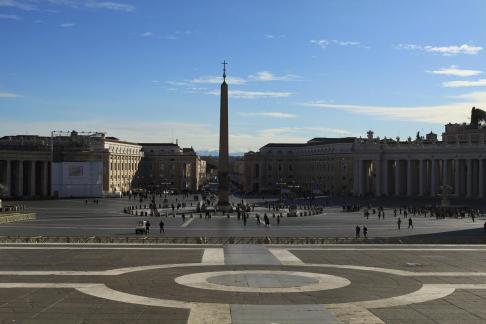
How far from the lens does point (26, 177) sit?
4513 inches

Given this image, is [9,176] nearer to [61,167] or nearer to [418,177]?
[61,167]

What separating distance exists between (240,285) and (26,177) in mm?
101324

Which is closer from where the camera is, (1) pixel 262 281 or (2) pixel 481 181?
(1) pixel 262 281

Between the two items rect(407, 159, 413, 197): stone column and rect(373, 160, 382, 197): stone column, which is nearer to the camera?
rect(407, 159, 413, 197): stone column

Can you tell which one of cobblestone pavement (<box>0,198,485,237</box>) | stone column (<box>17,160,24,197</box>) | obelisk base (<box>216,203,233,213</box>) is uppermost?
stone column (<box>17,160,24,197</box>)

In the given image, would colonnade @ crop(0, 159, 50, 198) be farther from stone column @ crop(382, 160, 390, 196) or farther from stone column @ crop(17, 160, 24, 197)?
stone column @ crop(382, 160, 390, 196)

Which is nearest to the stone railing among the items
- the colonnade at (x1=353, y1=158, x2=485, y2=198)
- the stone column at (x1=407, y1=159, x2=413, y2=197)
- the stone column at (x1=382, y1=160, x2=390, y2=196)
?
the colonnade at (x1=353, y1=158, x2=485, y2=198)

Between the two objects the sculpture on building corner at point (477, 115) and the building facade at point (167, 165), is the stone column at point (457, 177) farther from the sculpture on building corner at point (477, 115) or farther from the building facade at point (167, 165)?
the building facade at point (167, 165)

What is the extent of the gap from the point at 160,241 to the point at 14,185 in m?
83.6

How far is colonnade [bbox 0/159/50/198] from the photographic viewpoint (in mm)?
109375

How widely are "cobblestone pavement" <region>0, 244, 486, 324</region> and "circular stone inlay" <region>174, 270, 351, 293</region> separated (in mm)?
33

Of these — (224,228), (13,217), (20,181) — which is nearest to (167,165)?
(20,181)

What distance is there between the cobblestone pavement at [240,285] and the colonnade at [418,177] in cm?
7836


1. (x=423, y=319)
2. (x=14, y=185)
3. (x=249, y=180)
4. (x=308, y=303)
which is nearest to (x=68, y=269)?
(x=308, y=303)
